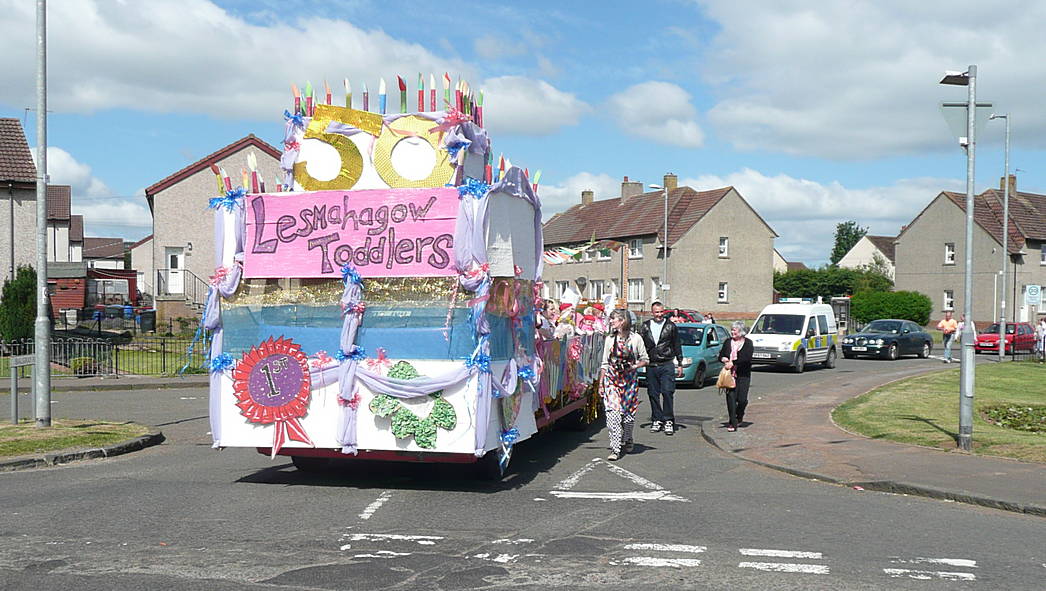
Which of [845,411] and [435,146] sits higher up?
[435,146]

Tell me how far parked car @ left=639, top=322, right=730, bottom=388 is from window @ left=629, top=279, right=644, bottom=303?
37471mm

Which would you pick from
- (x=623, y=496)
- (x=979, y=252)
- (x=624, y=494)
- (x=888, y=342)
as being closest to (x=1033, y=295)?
(x=888, y=342)

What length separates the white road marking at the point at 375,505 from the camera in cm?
798

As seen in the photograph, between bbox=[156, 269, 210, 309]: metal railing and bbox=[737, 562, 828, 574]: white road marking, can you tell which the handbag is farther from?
bbox=[156, 269, 210, 309]: metal railing

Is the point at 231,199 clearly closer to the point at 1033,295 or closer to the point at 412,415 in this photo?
the point at 412,415

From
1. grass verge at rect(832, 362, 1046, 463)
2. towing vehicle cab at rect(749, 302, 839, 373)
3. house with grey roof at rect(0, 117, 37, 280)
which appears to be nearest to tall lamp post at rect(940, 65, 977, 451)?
grass verge at rect(832, 362, 1046, 463)

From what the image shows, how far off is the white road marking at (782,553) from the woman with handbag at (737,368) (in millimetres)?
7119

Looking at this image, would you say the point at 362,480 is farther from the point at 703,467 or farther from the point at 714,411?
the point at 714,411

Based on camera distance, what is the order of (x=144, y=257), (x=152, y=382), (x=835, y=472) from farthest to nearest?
(x=144, y=257) → (x=152, y=382) → (x=835, y=472)

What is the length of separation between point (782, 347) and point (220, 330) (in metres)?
20.1

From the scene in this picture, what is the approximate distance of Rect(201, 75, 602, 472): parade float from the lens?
344 inches

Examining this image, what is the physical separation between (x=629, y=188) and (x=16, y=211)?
4223cm

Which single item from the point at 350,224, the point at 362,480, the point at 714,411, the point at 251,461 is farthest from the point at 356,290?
the point at 714,411

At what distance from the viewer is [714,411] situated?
17172 mm
